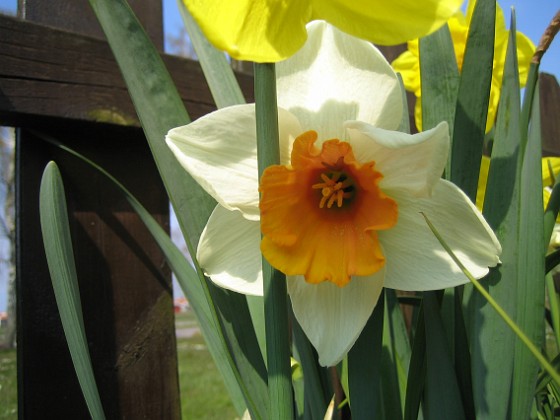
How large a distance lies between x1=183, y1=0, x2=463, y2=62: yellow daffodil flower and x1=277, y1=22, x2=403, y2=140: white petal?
9 centimetres

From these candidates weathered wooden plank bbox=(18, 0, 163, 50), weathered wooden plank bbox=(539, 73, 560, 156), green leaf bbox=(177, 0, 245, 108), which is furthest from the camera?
weathered wooden plank bbox=(539, 73, 560, 156)

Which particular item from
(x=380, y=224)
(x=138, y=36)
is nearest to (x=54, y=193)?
(x=138, y=36)

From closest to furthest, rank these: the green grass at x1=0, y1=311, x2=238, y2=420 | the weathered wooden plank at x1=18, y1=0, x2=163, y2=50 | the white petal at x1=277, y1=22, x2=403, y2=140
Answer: the white petal at x1=277, y1=22, x2=403, y2=140 < the weathered wooden plank at x1=18, y1=0, x2=163, y2=50 < the green grass at x1=0, y1=311, x2=238, y2=420

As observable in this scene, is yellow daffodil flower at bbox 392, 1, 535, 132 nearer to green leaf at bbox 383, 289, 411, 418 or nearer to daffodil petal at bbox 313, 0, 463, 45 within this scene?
green leaf at bbox 383, 289, 411, 418

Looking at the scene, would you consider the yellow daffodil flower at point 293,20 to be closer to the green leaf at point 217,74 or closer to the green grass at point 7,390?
the green leaf at point 217,74

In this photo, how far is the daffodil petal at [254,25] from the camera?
30cm

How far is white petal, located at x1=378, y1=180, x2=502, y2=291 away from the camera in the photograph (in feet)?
1.25

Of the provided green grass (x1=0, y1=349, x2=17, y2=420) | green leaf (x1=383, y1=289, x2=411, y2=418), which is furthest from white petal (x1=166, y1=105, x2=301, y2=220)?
green grass (x1=0, y1=349, x2=17, y2=420)

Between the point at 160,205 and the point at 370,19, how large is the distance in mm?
751

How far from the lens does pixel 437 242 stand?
0.41 metres

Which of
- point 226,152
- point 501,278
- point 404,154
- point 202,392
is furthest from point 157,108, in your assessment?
point 202,392

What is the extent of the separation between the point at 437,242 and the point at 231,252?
6.6 inches

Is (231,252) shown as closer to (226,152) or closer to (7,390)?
(226,152)

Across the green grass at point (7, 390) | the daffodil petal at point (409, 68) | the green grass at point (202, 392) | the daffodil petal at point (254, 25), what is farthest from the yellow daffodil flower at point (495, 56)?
the green grass at point (7, 390)
